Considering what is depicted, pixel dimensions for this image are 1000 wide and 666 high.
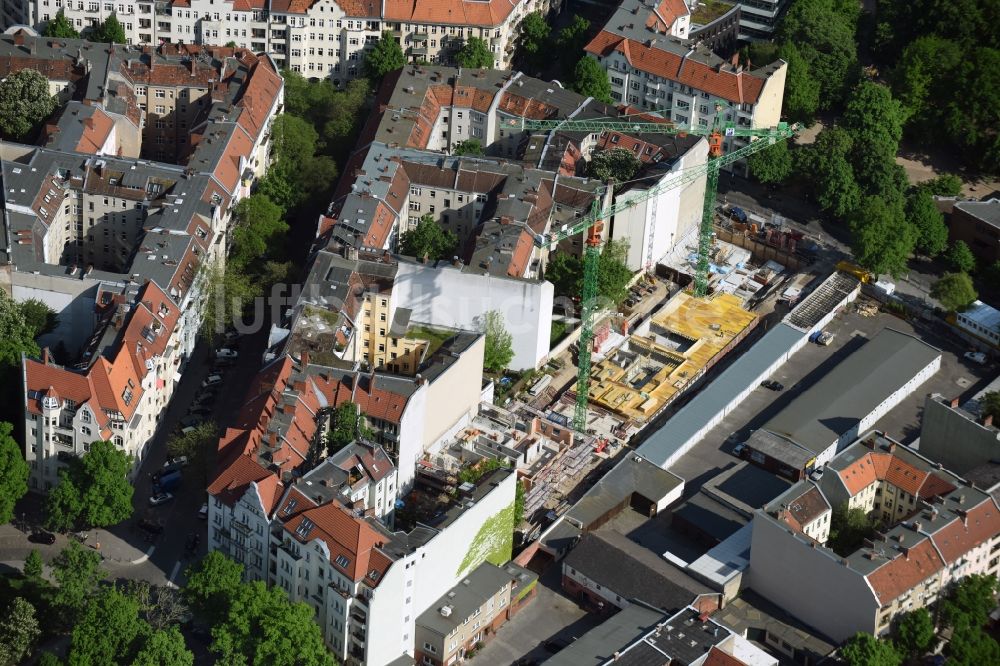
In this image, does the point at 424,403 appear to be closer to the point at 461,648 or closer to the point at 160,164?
the point at 461,648

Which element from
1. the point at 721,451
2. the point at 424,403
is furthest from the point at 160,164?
the point at 721,451

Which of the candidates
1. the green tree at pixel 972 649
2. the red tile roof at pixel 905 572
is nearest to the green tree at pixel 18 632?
the red tile roof at pixel 905 572

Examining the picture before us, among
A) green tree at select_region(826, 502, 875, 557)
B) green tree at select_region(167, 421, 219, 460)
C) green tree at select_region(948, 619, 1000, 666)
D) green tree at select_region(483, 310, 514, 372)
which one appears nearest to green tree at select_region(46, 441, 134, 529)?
green tree at select_region(167, 421, 219, 460)

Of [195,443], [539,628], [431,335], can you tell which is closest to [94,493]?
[195,443]

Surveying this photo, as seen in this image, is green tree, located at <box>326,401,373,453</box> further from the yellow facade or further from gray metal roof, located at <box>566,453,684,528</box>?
the yellow facade

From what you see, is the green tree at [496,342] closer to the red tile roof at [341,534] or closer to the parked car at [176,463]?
the parked car at [176,463]

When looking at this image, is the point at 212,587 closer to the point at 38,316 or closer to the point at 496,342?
the point at 38,316
